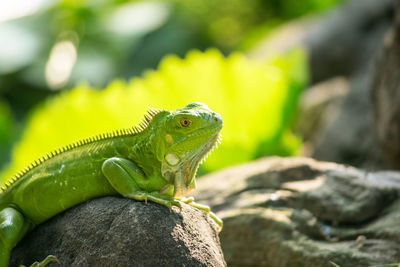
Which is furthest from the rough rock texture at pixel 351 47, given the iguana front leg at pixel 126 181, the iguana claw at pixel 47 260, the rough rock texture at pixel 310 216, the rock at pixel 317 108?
the iguana claw at pixel 47 260

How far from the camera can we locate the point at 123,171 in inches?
130

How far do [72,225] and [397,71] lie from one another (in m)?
3.61

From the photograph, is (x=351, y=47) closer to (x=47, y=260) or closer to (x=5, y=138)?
(x=5, y=138)

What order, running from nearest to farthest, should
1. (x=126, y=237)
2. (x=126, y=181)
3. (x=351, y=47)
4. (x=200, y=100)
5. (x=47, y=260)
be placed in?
(x=126, y=237)
(x=47, y=260)
(x=126, y=181)
(x=200, y=100)
(x=351, y=47)

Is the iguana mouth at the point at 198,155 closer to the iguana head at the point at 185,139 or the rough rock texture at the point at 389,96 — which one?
the iguana head at the point at 185,139

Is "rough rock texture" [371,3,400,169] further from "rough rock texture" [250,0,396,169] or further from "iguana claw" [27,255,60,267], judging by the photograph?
"iguana claw" [27,255,60,267]

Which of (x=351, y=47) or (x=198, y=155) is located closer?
(x=198, y=155)

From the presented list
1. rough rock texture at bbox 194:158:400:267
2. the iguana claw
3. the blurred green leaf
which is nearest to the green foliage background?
rough rock texture at bbox 194:158:400:267

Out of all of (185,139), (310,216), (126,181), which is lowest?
(310,216)

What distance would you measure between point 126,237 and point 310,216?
169 centimetres

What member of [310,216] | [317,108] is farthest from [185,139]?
[317,108]

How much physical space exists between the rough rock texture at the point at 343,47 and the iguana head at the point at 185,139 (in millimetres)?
4673

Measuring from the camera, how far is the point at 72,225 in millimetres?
3281

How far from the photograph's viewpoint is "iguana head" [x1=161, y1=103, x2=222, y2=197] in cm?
332
